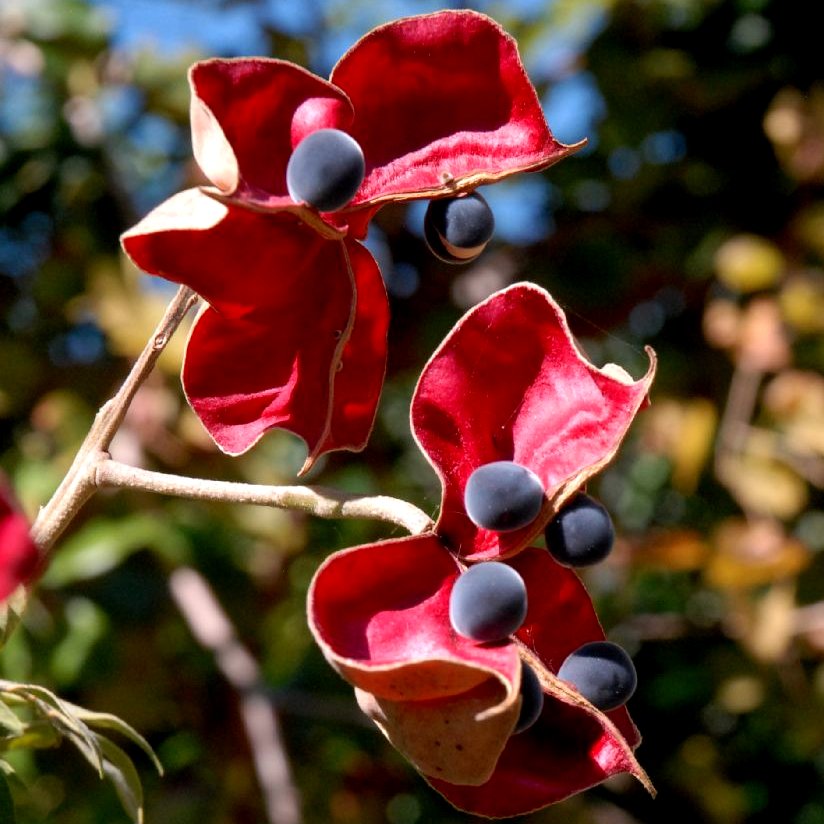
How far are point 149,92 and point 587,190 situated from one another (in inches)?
25.8

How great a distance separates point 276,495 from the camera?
0.63 m

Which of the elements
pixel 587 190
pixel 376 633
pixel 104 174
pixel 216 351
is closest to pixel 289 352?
pixel 216 351

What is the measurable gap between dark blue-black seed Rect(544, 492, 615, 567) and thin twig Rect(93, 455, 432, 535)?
0.07 meters

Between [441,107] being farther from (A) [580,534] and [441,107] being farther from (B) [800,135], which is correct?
(B) [800,135]

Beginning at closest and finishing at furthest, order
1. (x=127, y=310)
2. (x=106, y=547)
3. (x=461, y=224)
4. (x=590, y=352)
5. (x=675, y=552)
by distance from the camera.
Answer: (x=461, y=224) → (x=106, y=547) → (x=127, y=310) → (x=675, y=552) → (x=590, y=352)

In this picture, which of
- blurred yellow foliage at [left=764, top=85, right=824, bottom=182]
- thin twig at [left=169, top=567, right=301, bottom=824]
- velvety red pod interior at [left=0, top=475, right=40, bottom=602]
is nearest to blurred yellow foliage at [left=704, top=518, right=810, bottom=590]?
blurred yellow foliage at [left=764, top=85, right=824, bottom=182]

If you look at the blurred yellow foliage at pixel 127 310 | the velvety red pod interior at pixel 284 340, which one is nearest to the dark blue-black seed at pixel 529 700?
the velvety red pod interior at pixel 284 340

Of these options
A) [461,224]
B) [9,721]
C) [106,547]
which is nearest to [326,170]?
[461,224]

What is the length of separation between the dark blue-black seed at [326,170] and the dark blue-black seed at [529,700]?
255 millimetres

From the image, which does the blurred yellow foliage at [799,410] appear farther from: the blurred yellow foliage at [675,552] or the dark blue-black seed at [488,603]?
the dark blue-black seed at [488,603]

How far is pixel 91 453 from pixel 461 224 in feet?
0.77

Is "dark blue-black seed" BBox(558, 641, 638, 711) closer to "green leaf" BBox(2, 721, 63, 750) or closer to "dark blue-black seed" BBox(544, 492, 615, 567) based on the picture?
"dark blue-black seed" BBox(544, 492, 615, 567)

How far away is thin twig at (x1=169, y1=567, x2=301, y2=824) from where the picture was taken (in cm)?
144

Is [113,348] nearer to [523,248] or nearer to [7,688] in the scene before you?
[523,248]
